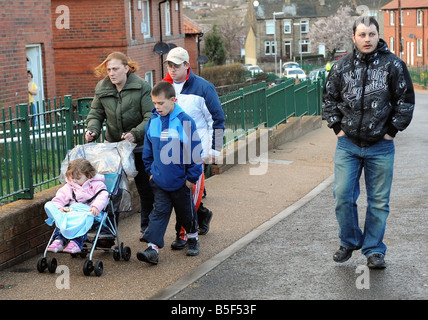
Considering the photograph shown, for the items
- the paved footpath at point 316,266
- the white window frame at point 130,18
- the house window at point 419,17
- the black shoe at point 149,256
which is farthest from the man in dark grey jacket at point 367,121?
the house window at point 419,17

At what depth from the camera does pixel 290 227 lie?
805 cm

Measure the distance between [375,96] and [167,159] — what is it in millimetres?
1807

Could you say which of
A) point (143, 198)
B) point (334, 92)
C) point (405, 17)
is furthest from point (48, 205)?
point (405, 17)

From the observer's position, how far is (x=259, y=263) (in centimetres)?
661

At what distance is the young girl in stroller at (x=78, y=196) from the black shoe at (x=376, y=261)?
2246 millimetres

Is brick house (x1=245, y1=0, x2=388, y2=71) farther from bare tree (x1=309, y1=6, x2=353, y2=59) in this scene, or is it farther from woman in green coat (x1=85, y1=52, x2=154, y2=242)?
woman in green coat (x1=85, y1=52, x2=154, y2=242)

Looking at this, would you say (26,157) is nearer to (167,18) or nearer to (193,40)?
(167,18)

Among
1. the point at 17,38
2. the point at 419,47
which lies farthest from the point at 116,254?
the point at 419,47

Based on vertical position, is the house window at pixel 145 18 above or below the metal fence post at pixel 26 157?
above

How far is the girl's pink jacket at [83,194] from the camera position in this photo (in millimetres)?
6500

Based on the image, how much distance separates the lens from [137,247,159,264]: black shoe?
6.50 metres

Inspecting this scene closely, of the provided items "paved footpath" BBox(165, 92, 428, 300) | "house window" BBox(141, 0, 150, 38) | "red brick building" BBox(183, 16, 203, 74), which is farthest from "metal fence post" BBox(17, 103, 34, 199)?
"red brick building" BBox(183, 16, 203, 74)

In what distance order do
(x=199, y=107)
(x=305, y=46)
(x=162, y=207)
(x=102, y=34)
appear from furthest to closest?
(x=305, y=46), (x=102, y=34), (x=199, y=107), (x=162, y=207)

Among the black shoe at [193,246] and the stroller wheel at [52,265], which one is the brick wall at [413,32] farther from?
the stroller wheel at [52,265]
